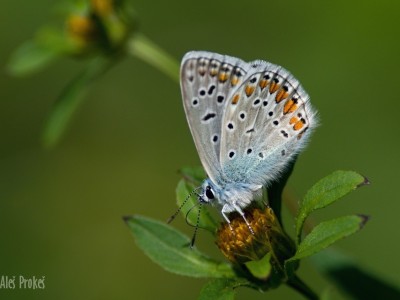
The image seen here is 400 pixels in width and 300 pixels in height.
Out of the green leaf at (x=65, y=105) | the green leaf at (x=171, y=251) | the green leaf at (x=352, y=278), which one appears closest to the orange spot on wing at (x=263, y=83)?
the green leaf at (x=171, y=251)

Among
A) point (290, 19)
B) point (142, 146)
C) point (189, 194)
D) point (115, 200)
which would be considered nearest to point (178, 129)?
point (142, 146)

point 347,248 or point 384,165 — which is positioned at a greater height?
point 384,165

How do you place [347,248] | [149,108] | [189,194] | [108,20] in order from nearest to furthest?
1. [189,194]
2. [108,20]
3. [347,248]
4. [149,108]

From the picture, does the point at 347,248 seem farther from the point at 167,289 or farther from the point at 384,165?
the point at 167,289

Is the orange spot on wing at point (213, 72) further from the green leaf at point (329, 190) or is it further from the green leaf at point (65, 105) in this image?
the green leaf at point (65, 105)

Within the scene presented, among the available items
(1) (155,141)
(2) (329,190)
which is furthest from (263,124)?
(1) (155,141)

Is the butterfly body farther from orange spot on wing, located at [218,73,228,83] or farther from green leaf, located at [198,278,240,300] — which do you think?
green leaf, located at [198,278,240,300]

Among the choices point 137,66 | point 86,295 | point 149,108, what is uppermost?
point 137,66
